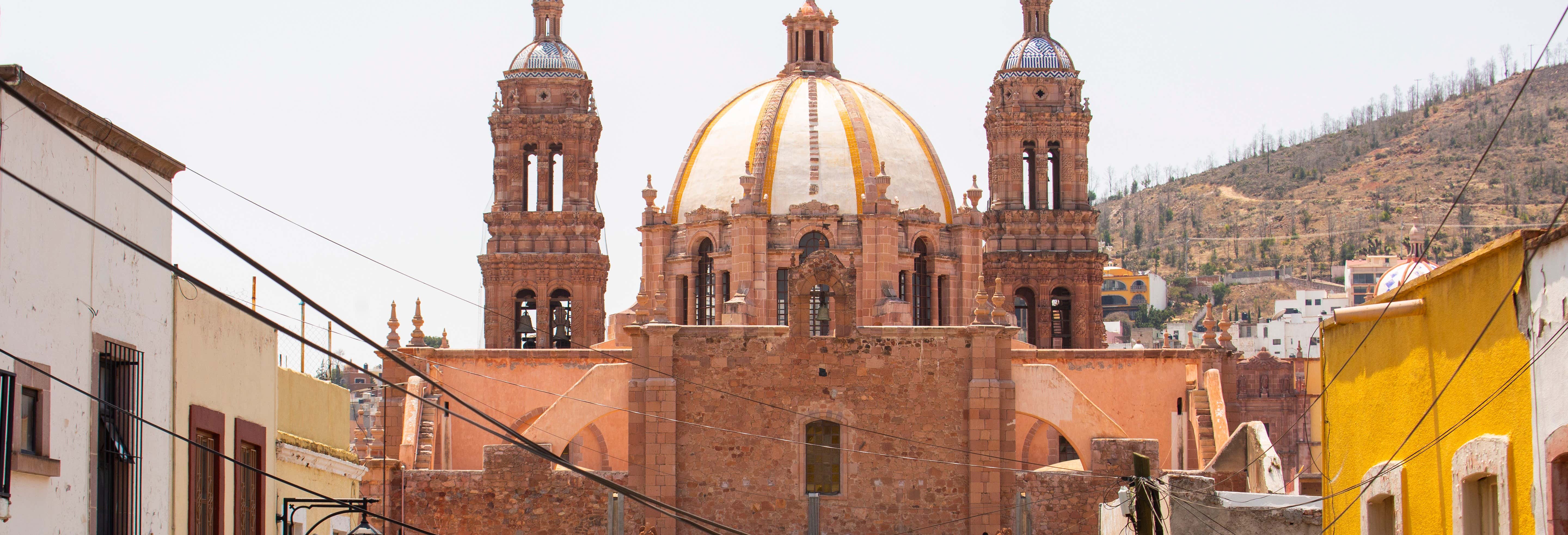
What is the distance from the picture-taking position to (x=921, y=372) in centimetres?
3847

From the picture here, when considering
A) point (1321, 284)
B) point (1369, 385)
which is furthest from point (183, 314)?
point (1321, 284)

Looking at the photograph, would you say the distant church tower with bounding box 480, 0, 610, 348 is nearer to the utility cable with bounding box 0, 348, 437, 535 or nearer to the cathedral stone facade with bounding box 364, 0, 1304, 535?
the cathedral stone facade with bounding box 364, 0, 1304, 535

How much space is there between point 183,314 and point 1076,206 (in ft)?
113

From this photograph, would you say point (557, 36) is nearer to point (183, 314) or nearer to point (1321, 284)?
point (183, 314)

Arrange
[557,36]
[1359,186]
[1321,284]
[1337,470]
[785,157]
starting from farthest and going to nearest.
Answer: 1. [1359,186]
2. [1321,284]
3. [557,36]
4. [785,157]
5. [1337,470]

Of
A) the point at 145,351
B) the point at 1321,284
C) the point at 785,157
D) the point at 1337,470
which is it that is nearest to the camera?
the point at 145,351

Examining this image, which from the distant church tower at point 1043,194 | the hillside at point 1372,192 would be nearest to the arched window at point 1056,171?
the distant church tower at point 1043,194

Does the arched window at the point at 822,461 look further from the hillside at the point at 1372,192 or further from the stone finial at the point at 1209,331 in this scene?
the hillside at the point at 1372,192

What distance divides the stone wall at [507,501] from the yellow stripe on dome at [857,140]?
34.6ft

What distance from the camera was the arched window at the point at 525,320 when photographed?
4809cm

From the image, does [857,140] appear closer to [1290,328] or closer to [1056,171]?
[1056,171]

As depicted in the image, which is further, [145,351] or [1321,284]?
[1321,284]

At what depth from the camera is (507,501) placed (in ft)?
121

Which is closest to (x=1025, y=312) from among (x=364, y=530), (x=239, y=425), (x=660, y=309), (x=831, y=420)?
(x=831, y=420)
